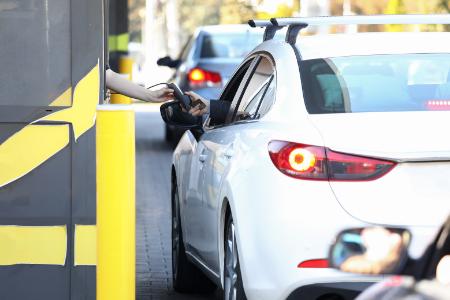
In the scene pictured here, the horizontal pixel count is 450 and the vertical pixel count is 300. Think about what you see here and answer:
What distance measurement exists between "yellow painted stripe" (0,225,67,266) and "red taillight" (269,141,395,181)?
1850 mm

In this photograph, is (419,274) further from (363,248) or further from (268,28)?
(268,28)

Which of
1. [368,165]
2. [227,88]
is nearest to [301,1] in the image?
[227,88]

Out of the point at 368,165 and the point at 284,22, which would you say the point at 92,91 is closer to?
the point at 284,22

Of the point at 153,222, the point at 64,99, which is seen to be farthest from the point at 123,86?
the point at 153,222

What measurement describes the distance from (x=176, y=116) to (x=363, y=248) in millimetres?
2694

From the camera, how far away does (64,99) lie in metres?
6.91

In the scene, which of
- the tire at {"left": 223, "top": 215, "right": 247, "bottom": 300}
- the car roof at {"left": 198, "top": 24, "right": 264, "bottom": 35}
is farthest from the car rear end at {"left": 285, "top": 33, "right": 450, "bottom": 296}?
the car roof at {"left": 198, "top": 24, "right": 264, "bottom": 35}

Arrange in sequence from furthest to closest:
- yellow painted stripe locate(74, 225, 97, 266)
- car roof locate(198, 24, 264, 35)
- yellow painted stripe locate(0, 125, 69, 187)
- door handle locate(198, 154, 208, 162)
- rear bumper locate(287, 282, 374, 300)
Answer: car roof locate(198, 24, 264, 35)
door handle locate(198, 154, 208, 162)
yellow painted stripe locate(74, 225, 97, 266)
yellow painted stripe locate(0, 125, 69, 187)
rear bumper locate(287, 282, 374, 300)

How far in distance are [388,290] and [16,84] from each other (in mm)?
3698

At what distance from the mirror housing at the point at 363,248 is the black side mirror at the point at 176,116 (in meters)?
2.50

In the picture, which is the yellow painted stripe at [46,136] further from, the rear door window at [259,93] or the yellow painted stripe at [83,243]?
the rear door window at [259,93]

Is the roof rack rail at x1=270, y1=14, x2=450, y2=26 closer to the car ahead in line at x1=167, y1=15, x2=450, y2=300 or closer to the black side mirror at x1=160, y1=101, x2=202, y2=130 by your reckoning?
the car ahead in line at x1=167, y1=15, x2=450, y2=300

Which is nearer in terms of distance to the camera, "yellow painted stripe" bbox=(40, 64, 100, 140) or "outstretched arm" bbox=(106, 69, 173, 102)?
"yellow painted stripe" bbox=(40, 64, 100, 140)

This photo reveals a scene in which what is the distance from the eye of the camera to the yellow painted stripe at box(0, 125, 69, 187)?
22.5 ft
